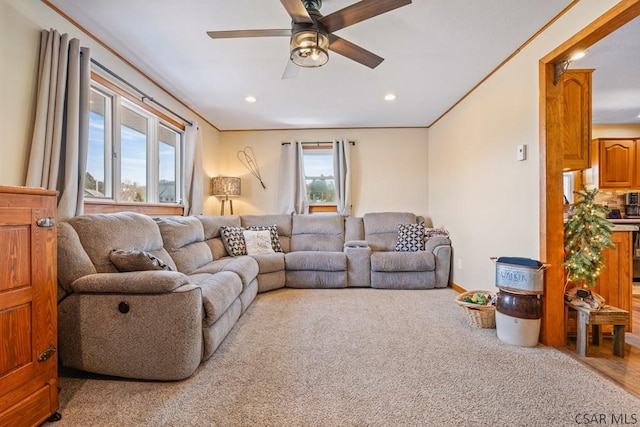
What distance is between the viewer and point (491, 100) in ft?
9.64

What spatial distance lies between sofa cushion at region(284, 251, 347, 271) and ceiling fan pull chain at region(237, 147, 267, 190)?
176 centimetres

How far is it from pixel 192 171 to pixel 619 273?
14.7 ft

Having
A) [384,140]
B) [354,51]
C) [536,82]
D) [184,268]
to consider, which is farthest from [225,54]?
[384,140]

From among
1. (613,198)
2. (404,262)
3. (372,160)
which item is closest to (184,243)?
(404,262)

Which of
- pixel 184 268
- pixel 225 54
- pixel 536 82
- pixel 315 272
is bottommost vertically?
pixel 315 272

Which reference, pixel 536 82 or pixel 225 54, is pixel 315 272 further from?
pixel 536 82

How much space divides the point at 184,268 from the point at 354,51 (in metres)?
2.29

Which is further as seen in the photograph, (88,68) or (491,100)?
(491,100)

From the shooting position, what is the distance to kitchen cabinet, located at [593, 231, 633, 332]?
234 centimetres

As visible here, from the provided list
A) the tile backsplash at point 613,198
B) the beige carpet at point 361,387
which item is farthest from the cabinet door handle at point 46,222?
the tile backsplash at point 613,198

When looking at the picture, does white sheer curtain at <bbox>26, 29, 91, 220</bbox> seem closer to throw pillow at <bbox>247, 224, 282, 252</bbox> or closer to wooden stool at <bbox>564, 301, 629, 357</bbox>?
throw pillow at <bbox>247, 224, 282, 252</bbox>

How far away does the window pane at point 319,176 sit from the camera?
5.10 metres

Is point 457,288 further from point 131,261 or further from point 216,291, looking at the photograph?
point 131,261

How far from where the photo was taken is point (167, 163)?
3.77 meters
